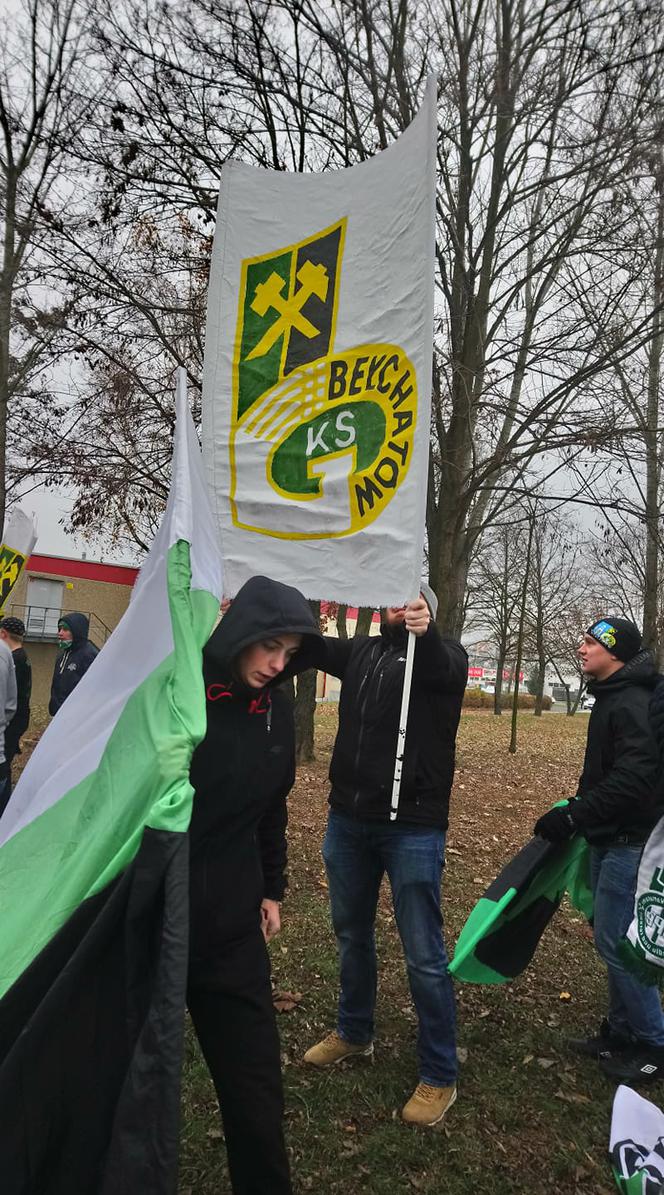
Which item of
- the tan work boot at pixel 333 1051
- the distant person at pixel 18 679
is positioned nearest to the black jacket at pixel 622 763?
the tan work boot at pixel 333 1051

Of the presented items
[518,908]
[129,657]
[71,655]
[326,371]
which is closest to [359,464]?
[326,371]

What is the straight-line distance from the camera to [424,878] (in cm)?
322

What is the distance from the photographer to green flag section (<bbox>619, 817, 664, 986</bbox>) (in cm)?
258

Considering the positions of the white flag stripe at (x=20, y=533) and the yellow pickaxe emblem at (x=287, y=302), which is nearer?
the yellow pickaxe emblem at (x=287, y=302)

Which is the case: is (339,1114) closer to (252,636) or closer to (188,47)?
(252,636)

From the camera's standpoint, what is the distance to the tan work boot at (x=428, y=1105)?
3230 mm

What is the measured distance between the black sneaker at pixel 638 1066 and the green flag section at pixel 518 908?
0.55 meters

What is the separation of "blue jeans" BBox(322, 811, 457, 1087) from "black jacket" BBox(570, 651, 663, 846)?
82 centimetres

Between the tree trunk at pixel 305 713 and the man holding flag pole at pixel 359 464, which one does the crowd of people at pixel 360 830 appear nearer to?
the man holding flag pole at pixel 359 464

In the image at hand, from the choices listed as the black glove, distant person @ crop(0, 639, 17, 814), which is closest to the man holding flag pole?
the black glove

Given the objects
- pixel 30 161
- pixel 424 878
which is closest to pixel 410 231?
pixel 424 878

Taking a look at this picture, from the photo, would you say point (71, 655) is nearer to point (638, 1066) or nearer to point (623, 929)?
point (623, 929)

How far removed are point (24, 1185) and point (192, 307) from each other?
8778 millimetres

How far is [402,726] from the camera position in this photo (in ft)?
10.5
